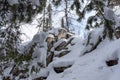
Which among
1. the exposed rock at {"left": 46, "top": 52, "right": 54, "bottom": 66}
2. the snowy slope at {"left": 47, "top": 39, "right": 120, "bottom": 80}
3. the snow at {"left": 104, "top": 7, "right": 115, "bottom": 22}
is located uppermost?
the snow at {"left": 104, "top": 7, "right": 115, "bottom": 22}

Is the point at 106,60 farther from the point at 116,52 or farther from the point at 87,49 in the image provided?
the point at 87,49

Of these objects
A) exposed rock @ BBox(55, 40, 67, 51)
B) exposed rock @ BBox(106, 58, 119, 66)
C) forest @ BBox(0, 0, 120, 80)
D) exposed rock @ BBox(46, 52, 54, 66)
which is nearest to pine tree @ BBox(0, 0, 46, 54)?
forest @ BBox(0, 0, 120, 80)

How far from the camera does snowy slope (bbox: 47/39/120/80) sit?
9.13m

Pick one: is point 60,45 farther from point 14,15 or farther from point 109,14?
point 109,14

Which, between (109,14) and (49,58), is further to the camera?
(49,58)

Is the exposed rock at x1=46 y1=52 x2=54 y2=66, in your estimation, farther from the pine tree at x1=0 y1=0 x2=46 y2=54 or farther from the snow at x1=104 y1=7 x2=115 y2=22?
the snow at x1=104 y1=7 x2=115 y2=22

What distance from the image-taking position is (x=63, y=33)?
1509 cm

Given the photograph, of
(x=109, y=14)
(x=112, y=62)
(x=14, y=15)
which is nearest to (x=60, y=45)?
(x=112, y=62)

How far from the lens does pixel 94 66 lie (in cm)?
984

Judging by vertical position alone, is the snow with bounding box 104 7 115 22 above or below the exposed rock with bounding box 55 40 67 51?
above

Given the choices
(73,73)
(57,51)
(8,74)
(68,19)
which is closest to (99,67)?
(73,73)

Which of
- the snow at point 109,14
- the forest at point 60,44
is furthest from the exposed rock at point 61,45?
the snow at point 109,14

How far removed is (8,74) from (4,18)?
27.9ft

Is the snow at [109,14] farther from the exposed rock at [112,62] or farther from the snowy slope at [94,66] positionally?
the exposed rock at [112,62]
